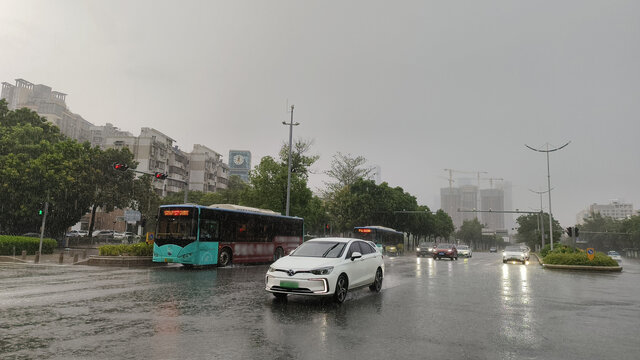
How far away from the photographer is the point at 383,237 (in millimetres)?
46969

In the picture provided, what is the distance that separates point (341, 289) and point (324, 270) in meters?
0.85

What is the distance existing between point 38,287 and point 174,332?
766 cm

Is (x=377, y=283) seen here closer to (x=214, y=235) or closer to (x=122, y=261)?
(x=214, y=235)

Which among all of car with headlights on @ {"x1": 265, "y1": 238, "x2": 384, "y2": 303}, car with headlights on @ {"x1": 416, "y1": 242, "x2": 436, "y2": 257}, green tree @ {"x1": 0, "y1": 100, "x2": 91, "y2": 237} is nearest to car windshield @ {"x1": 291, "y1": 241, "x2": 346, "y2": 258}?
car with headlights on @ {"x1": 265, "y1": 238, "x2": 384, "y2": 303}

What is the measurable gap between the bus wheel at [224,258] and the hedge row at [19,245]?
13961 mm

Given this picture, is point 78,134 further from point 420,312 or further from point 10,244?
point 420,312

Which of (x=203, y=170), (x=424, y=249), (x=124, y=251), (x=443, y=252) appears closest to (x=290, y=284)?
(x=124, y=251)

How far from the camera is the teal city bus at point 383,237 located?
44.6 meters

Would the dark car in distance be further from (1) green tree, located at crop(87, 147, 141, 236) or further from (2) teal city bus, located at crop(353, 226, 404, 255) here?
(1) green tree, located at crop(87, 147, 141, 236)

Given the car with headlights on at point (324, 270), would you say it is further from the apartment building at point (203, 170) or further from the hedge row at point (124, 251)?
the apartment building at point (203, 170)

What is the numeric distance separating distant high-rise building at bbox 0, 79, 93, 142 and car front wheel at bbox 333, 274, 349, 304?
398 ft

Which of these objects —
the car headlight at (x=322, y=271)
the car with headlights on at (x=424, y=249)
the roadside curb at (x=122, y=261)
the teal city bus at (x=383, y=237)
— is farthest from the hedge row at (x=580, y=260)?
the roadside curb at (x=122, y=261)

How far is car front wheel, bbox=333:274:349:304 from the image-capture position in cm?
984

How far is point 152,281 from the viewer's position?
14070 mm
